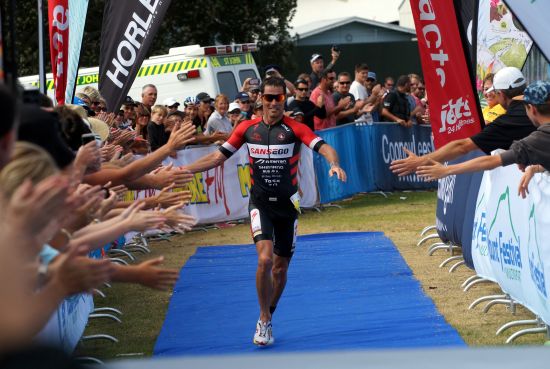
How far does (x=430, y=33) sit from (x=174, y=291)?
3940 mm

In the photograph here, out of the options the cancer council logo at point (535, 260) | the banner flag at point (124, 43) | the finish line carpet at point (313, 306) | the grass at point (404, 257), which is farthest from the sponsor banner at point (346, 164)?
the cancer council logo at point (535, 260)

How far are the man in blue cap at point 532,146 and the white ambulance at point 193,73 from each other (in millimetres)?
13004

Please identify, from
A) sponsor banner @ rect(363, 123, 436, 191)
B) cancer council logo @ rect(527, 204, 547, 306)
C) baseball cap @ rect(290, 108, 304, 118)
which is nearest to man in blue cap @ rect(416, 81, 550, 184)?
cancer council logo @ rect(527, 204, 547, 306)

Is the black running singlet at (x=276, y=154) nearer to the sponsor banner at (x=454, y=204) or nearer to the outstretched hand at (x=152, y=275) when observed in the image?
the sponsor banner at (x=454, y=204)

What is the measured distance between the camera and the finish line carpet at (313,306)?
9.43 meters

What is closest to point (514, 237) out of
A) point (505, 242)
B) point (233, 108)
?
point (505, 242)

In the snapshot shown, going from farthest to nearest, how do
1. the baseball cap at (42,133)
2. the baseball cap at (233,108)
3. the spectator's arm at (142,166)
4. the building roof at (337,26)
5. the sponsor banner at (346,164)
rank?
the building roof at (337,26) < the sponsor banner at (346,164) < the baseball cap at (233,108) < the spectator's arm at (142,166) < the baseball cap at (42,133)

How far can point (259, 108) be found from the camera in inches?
703

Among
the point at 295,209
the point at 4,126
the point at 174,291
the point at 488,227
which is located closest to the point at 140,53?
the point at 174,291

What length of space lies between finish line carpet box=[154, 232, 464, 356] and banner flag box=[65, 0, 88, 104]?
248 centimetres

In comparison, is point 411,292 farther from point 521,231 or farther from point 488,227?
point 521,231

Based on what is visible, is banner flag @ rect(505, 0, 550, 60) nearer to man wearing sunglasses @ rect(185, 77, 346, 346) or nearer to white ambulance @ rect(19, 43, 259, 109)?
man wearing sunglasses @ rect(185, 77, 346, 346)

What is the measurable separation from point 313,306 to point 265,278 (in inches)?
69.0

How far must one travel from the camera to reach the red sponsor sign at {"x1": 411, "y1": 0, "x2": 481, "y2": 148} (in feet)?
37.6
